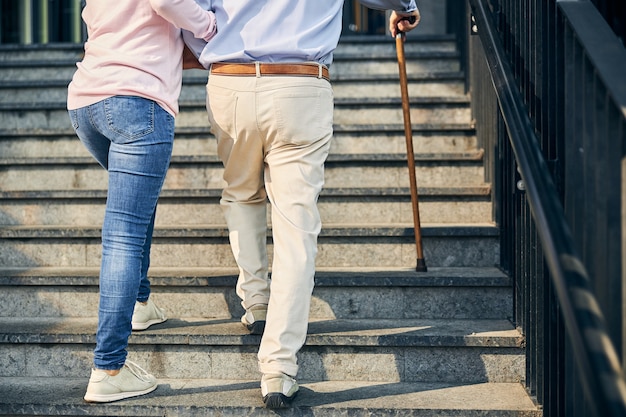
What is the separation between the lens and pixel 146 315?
2.90 metres

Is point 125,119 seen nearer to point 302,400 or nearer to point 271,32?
point 271,32

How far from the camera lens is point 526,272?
8.63 ft

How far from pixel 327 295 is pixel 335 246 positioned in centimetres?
36

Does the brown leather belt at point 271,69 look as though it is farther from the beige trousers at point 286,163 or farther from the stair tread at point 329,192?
the stair tread at point 329,192

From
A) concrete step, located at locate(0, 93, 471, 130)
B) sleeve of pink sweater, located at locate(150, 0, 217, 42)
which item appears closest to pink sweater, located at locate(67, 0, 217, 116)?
sleeve of pink sweater, located at locate(150, 0, 217, 42)

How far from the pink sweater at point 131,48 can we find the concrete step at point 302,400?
34.8 inches

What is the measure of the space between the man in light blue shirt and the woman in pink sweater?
13 centimetres

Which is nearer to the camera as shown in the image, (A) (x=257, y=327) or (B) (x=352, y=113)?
(A) (x=257, y=327)

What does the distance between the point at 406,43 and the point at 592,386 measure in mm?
4375

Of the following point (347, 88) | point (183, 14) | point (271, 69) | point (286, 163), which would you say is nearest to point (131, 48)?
point (183, 14)

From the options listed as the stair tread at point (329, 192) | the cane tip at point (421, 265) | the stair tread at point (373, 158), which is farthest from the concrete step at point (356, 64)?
the cane tip at point (421, 265)

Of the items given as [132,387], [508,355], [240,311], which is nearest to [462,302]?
[508,355]

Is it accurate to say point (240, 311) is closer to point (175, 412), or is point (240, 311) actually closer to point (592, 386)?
point (175, 412)

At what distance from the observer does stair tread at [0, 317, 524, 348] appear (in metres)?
2.71
